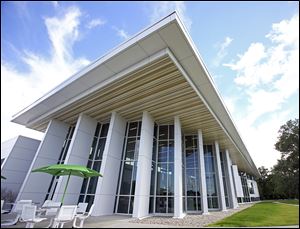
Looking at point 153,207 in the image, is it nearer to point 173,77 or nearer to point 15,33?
point 173,77

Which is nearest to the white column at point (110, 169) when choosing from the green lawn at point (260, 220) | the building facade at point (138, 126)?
the building facade at point (138, 126)

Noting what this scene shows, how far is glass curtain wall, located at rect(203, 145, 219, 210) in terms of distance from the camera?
17828mm

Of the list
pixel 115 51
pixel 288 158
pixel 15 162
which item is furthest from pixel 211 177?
pixel 15 162

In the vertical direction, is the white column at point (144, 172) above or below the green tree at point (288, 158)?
below

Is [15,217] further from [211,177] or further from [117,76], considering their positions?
[211,177]

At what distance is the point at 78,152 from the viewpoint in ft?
45.7

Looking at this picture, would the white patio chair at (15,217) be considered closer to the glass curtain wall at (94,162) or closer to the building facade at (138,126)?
the building facade at (138,126)

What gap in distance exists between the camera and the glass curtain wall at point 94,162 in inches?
516

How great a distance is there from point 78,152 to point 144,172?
5164mm

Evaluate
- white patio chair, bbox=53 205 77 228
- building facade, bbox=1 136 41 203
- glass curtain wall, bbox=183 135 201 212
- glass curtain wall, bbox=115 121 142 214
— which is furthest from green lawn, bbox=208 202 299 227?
building facade, bbox=1 136 41 203

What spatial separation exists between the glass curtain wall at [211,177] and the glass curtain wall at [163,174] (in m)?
6.26

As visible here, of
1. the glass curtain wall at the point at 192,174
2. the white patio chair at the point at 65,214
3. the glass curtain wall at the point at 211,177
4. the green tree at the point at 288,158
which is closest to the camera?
the white patio chair at the point at 65,214

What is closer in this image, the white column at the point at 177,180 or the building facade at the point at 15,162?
the white column at the point at 177,180

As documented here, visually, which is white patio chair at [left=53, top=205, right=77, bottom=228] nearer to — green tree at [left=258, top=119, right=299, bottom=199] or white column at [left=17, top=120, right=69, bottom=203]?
white column at [left=17, top=120, right=69, bottom=203]
